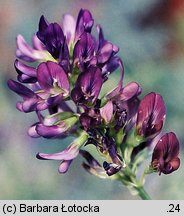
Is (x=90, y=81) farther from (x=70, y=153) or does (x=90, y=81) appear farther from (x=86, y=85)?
(x=70, y=153)

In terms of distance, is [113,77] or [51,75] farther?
[113,77]

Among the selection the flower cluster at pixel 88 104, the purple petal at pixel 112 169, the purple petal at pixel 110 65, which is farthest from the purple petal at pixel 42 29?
the purple petal at pixel 112 169

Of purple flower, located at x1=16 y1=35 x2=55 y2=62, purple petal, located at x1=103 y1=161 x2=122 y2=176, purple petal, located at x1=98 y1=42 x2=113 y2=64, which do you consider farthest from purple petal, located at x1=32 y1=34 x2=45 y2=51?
purple petal, located at x1=103 y1=161 x2=122 y2=176

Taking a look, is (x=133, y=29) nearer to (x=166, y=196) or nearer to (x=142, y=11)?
(x=142, y=11)

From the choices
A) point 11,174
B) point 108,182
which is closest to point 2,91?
point 11,174

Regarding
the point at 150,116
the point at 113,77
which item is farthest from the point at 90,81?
the point at 113,77
